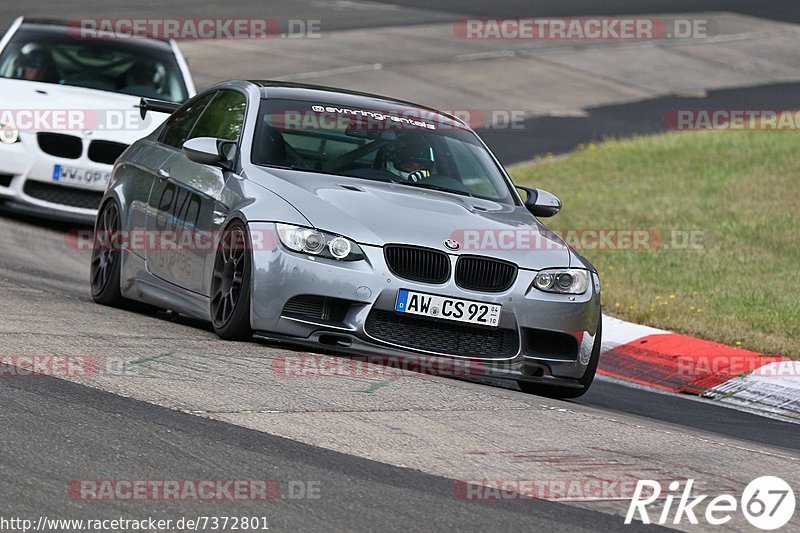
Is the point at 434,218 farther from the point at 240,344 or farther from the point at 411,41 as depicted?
the point at 411,41

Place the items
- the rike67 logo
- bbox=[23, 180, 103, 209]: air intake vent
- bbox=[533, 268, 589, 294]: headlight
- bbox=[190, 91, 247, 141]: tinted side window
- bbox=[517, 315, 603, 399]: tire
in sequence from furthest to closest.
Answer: bbox=[23, 180, 103, 209]: air intake vent < bbox=[190, 91, 247, 141]: tinted side window < bbox=[517, 315, 603, 399]: tire < bbox=[533, 268, 589, 294]: headlight < the rike67 logo

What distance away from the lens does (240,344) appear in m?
7.94

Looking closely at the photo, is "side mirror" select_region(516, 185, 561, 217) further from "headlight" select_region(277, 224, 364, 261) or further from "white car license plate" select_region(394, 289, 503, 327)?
"headlight" select_region(277, 224, 364, 261)

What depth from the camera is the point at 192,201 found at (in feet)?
28.6

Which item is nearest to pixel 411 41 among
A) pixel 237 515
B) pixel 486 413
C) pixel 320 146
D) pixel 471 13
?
pixel 471 13

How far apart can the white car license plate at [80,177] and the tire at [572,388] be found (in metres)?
5.62

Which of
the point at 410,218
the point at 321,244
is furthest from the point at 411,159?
the point at 321,244

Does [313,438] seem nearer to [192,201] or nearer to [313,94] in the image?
[192,201]

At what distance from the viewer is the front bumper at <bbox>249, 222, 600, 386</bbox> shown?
25.0ft

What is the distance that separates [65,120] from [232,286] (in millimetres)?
5576

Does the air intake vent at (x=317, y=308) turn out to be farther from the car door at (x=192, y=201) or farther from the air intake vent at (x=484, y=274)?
the car door at (x=192, y=201)

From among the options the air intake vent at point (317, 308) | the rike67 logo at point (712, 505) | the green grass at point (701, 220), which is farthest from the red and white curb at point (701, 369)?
the rike67 logo at point (712, 505)

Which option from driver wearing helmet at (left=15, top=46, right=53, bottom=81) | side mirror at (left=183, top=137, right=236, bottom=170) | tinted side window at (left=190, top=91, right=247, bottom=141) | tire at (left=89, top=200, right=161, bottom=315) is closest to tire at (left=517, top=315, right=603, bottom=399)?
side mirror at (left=183, top=137, right=236, bottom=170)

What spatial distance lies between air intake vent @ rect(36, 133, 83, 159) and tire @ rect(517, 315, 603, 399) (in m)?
5.82
